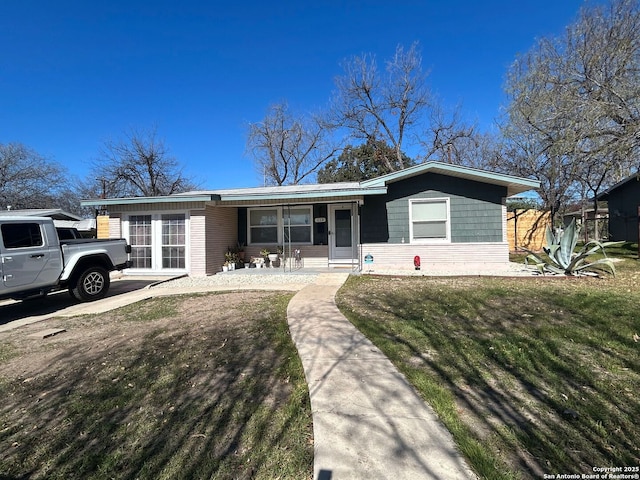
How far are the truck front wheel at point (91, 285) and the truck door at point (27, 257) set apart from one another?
22.2 inches

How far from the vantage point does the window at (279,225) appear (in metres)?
12.4

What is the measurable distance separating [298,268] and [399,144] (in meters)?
20.2

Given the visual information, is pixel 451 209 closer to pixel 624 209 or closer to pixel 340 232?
pixel 340 232

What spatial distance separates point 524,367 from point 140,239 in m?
11.6

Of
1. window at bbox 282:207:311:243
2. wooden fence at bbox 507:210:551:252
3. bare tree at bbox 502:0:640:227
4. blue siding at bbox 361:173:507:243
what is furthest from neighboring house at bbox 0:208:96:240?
wooden fence at bbox 507:210:551:252

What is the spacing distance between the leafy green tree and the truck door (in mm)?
25133

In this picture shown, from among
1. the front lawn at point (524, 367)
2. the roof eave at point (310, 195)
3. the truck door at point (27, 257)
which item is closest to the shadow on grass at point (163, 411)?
the front lawn at point (524, 367)

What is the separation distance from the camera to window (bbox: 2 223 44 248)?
647cm

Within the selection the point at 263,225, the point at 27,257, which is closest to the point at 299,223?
the point at 263,225

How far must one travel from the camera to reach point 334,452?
220 cm

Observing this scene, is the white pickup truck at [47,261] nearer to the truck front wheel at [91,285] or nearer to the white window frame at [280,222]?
the truck front wheel at [91,285]

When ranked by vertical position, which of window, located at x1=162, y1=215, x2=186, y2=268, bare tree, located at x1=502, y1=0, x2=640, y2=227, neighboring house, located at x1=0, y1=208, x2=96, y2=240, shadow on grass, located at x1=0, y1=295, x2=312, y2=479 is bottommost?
shadow on grass, located at x1=0, y1=295, x2=312, y2=479

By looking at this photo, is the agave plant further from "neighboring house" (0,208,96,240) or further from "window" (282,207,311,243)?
"neighboring house" (0,208,96,240)

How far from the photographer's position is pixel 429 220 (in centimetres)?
1138
